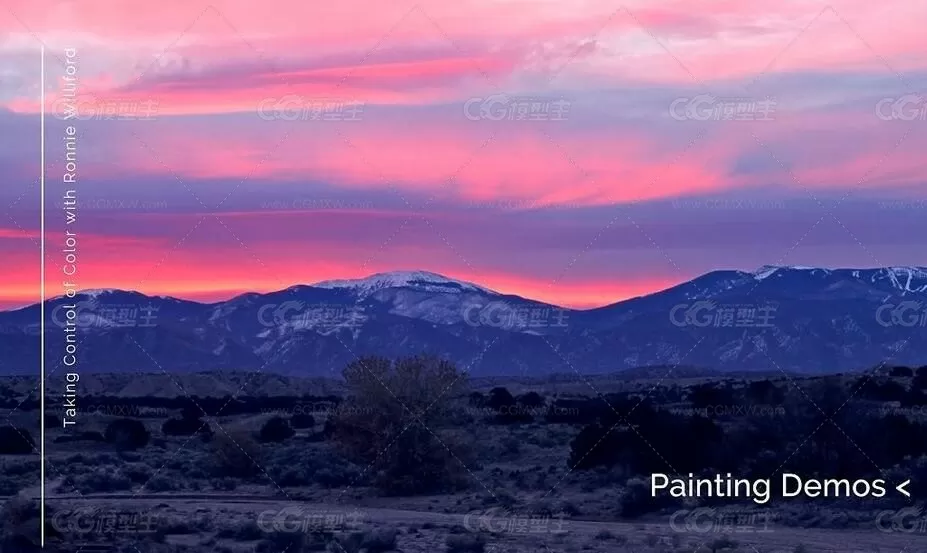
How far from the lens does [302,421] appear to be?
52.6m

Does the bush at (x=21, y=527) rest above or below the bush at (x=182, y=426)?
below

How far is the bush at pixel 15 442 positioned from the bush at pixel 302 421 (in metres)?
10.4

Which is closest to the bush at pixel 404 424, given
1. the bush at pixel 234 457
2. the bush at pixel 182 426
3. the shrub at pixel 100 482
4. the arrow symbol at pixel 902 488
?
the bush at pixel 234 457

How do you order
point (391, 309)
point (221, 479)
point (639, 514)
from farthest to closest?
point (391, 309) < point (221, 479) < point (639, 514)

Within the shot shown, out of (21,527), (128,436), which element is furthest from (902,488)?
(128,436)

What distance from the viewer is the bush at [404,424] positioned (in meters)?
34.1

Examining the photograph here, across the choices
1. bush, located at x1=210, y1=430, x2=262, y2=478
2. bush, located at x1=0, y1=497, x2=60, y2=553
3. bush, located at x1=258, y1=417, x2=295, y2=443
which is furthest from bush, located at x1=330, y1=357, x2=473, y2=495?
bush, located at x1=0, y1=497, x2=60, y2=553

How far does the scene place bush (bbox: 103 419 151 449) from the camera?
145 feet

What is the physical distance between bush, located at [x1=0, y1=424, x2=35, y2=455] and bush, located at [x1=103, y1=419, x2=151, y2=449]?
262 centimetres

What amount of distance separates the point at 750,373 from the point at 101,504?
6148 centimetres

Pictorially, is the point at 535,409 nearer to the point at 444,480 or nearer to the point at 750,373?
the point at 444,480

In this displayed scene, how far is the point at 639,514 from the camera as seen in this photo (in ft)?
95.1

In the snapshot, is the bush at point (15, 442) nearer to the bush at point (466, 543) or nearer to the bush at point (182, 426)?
the bush at point (182, 426)

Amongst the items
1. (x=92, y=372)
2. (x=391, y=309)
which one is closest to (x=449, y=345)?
(x=391, y=309)
